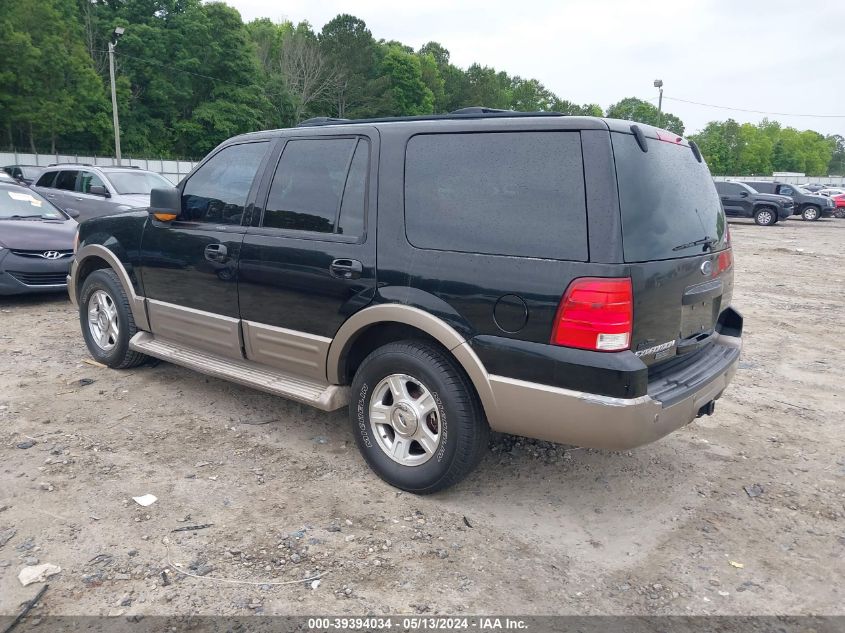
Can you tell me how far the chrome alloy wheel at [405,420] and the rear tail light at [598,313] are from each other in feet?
2.88

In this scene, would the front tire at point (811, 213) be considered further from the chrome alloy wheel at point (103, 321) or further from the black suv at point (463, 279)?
the chrome alloy wheel at point (103, 321)

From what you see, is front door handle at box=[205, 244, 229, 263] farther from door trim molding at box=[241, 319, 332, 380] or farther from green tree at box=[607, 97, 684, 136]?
green tree at box=[607, 97, 684, 136]

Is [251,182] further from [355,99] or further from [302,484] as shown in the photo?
[355,99]

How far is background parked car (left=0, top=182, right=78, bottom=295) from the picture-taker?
7855 millimetres

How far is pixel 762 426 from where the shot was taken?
189 inches

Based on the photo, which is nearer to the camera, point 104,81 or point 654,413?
point 654,413

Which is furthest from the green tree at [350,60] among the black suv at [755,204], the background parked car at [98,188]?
the background parked car at [98,188]

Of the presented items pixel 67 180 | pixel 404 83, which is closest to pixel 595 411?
pixel 67 180

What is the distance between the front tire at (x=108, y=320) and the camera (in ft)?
17.3

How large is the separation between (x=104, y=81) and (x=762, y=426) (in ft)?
192

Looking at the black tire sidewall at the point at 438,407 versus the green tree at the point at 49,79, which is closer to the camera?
the black tire sidewall at the point at 438,407

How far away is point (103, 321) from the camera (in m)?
5.62

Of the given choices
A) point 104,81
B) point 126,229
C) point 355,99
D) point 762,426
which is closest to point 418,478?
point 762,426

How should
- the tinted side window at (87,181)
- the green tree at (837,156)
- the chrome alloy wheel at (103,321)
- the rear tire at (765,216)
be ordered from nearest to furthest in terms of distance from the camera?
the chrome alloy wheel at (103,321), the tinted side window at (87,181), the rear tire at (765,216), the green tree at (837,156)
